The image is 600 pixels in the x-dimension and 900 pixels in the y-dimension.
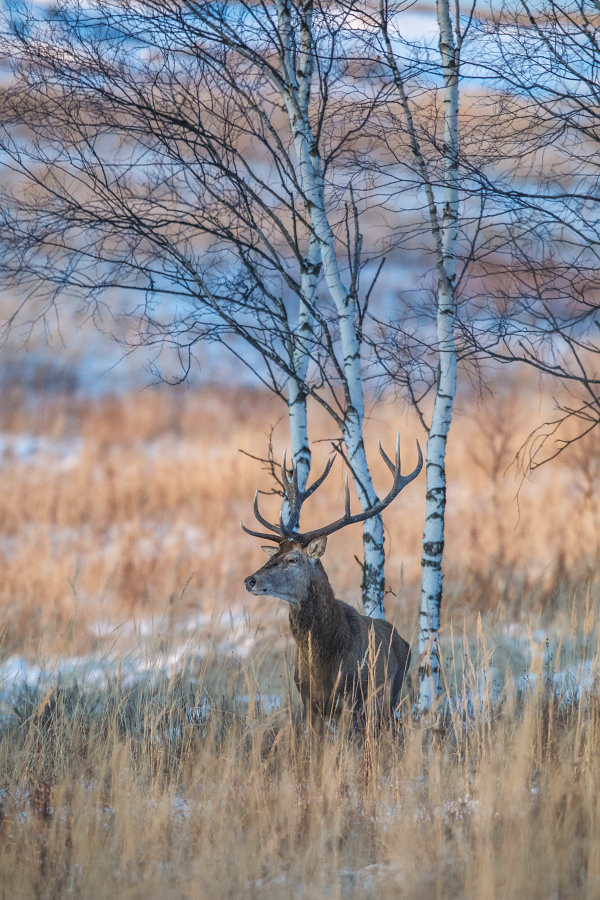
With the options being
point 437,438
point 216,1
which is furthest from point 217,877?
point 216,1

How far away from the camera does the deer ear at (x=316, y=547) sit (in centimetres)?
589

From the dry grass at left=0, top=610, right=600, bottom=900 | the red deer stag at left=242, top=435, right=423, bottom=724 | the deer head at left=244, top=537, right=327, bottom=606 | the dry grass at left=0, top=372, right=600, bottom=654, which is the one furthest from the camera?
the dry grass at left=0, top=372, right=600, bottom=654

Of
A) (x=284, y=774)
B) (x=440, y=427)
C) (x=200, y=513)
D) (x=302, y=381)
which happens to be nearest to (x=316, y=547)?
(x=440, y=427)

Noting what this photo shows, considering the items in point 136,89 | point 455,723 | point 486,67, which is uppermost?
point 136,89

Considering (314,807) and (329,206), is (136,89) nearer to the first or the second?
(329,206)

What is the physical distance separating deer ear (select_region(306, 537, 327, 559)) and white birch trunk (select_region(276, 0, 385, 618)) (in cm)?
67

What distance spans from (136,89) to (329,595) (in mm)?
3859

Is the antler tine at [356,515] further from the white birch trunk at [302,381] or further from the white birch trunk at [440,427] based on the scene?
the white birch trunk at [302,381]

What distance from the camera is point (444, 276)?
5.87m

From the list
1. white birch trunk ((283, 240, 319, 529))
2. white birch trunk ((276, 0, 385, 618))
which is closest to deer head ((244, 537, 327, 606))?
white birch trunk ((276, 0, 385, 618))

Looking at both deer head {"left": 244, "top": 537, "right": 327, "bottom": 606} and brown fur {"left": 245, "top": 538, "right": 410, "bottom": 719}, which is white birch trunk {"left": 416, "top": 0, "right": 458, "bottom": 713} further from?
deer head {"left": 244, "top": 537, "right": 327, "bottom": 606}

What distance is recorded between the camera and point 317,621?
5.92 metres

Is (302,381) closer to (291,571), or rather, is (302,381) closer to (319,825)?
(291,571)

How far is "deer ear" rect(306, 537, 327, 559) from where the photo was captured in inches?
232
